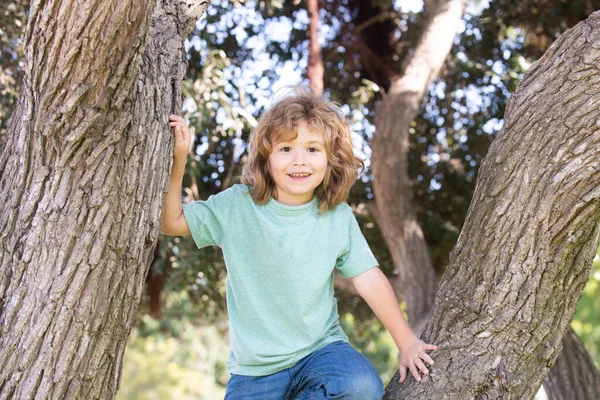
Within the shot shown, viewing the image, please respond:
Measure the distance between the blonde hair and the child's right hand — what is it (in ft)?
1.37

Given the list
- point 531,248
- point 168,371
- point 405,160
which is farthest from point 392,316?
point 168,371

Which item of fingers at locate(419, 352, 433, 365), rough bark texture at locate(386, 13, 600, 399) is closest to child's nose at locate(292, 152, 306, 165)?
rough bark texture at locate(386, 13, 600, 399)

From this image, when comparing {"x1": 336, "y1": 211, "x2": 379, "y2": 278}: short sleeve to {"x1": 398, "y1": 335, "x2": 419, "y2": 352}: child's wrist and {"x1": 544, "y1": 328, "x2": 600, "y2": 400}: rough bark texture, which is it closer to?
{"x1": 398, "y1": 335, "x2": 419, "y2": 352}: child's wrist

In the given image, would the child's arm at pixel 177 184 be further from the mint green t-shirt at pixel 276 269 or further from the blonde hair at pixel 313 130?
the blonde hair at pixel 313 130

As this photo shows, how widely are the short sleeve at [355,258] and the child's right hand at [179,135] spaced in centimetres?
71

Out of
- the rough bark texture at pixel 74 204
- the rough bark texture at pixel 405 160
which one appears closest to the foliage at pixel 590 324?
the rough bark texture at pixel 405 160

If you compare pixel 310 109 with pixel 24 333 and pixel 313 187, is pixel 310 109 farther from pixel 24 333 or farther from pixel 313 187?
pixel 24 333

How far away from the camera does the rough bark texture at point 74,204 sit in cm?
180

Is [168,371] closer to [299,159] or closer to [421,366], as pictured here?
[299,159]

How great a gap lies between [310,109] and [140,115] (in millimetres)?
774

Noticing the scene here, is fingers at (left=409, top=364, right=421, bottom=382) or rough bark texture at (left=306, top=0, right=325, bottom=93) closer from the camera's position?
fingers at (left=409, top=364, right=421, bottom=382)

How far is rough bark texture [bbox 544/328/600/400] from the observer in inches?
167

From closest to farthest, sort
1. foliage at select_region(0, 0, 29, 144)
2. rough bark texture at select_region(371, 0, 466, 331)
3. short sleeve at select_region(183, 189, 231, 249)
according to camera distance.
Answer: short sleeve at select_region(183, 189, 231, 249) < foliage at select_region(0, 0, 29, 144) < rough bark texture at select_region(371, 0, 466, 331)

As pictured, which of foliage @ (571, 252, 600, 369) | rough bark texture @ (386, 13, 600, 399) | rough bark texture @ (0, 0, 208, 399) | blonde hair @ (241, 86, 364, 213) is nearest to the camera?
rough bark texture @ (0, 0, 208, 399)
